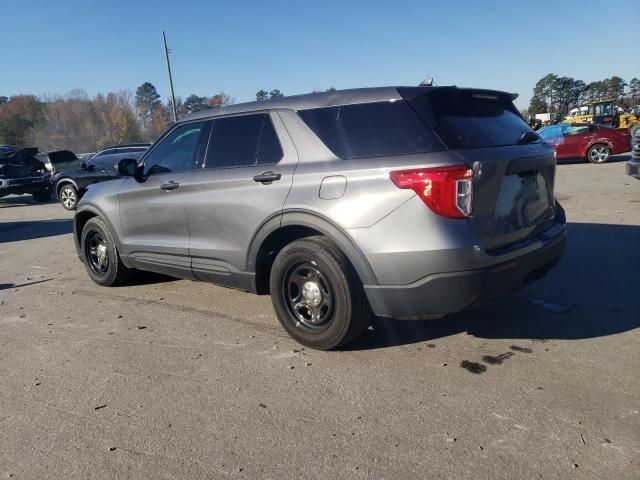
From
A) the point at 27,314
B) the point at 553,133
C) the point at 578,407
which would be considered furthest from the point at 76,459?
the point at 553,133

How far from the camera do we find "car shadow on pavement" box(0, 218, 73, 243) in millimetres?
10195

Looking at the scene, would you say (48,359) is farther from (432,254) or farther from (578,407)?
(578,407)

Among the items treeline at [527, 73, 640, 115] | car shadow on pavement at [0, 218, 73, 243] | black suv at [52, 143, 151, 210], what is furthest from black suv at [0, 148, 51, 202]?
treeline at [527, 73, 640, 115]

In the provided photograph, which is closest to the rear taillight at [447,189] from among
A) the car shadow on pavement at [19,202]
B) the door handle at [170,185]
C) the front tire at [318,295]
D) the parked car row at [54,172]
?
the front tire at [318,295]

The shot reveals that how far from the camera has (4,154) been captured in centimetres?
1597

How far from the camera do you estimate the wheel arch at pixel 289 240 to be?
3.38 m

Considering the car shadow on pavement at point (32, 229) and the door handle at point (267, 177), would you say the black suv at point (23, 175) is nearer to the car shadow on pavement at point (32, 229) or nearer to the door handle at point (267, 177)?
the car shadow on pavement at point (32, 229)

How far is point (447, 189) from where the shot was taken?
10.1 ft

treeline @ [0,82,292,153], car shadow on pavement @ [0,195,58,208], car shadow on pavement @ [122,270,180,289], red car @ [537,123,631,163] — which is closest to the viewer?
car shadow on pavement @ [122,270,180,289]

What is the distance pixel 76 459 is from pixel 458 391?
2.14 meters

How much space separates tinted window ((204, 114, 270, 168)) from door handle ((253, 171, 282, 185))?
7.9 inches

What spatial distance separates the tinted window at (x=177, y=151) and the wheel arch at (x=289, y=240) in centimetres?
121

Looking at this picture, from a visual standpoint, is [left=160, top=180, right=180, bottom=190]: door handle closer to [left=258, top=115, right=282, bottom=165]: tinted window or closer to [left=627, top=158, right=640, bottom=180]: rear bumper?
[left=258, top=115, right=282, bottom=165]: tinted window

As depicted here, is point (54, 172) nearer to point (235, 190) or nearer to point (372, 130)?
point (235, 190)
